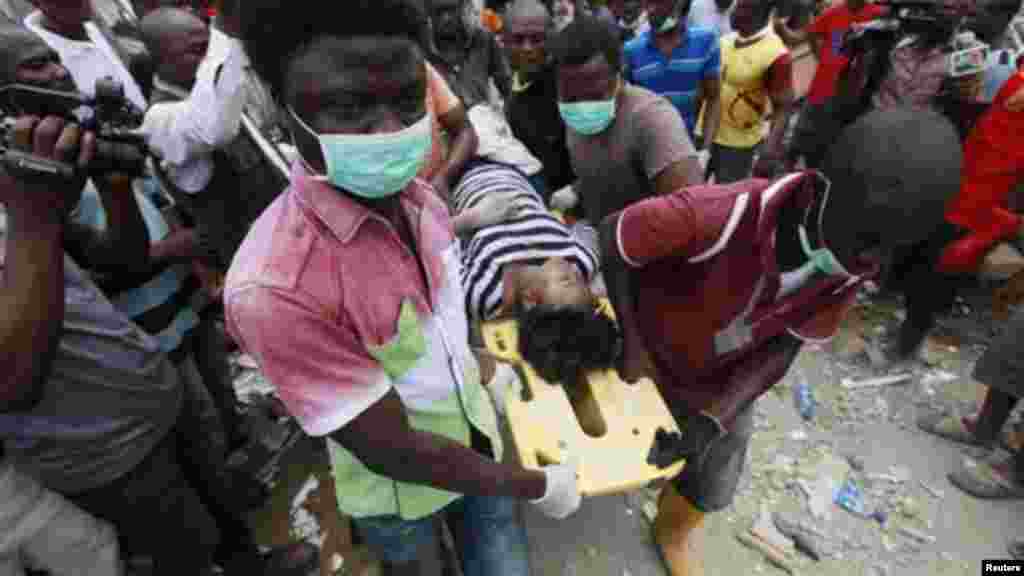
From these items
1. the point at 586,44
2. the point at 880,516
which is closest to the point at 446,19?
the point at 586,44

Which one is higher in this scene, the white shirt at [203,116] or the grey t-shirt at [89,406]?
the white shirt at [203,116]

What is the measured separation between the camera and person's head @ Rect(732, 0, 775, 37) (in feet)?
12.5

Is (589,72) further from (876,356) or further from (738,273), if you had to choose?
(876,356)

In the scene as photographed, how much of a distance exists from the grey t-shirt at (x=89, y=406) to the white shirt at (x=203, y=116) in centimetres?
72

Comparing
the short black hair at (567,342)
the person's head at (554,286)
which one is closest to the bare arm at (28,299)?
the short black hair at (567,342)

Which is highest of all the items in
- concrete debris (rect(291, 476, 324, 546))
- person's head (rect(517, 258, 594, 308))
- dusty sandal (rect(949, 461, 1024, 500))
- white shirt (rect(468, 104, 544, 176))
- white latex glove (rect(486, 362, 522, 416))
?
white shirt (rect(468, 104, 544, 176))

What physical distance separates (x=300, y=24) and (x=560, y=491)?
1453 mm

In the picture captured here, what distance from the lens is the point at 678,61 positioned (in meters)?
3.75

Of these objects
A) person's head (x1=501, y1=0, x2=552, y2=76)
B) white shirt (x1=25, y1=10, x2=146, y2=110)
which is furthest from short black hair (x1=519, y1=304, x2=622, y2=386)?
white shirt (x1=25, y1=10, x2=146, y2=110)

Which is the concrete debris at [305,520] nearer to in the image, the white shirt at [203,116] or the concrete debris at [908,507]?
the white shirt at [203,116]

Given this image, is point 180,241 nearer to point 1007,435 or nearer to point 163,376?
point 163,376

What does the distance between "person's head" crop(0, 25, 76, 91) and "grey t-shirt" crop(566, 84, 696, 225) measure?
7.09ft

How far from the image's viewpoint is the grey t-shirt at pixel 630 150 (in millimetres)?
2490

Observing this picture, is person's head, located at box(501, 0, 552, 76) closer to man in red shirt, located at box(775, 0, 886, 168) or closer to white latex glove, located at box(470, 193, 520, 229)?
white latex glove, located at box(470, 193, 520, 229)
